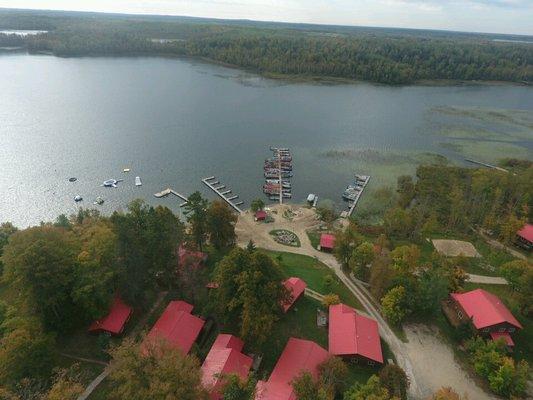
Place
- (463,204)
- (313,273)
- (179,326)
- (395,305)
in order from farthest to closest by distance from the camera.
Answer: (463,204), (313,273), (395,305), (179,326)

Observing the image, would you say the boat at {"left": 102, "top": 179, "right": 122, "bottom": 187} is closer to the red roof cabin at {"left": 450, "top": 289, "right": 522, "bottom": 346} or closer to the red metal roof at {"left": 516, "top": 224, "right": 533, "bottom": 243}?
the red roof cabin at {"left": 450, "top": 289, "right": 522, "bottom": 346}

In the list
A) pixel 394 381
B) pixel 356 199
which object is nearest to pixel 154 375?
pixel 394 381

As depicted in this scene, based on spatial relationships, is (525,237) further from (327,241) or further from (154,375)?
(154,375)

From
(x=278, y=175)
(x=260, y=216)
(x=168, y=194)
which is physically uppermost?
(x=260, y=216)

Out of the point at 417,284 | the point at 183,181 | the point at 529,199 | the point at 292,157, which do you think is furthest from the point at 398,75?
the point at 417,284

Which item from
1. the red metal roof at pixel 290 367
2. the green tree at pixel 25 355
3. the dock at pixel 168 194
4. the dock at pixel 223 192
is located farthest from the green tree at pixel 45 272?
the dock at pixel 223 192
